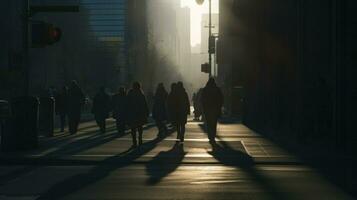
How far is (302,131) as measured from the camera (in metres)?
21.5

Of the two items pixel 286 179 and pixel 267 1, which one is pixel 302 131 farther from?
pixel 267 1

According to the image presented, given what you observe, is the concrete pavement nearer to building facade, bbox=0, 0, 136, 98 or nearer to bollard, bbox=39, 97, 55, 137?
bollard, bbox=39, 97, 55, 137

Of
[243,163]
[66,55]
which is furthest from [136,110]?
[66,55]

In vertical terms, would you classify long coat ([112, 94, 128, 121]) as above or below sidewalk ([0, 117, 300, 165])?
above

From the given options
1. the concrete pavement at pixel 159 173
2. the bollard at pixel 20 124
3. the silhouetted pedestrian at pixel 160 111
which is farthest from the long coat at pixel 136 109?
the silhouetted pedestrian at pixel 160 111

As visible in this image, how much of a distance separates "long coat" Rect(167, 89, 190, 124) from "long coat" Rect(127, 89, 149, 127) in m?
2.37

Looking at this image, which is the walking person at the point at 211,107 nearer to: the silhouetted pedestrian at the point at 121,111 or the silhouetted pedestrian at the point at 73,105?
the silhouetted pedestrian at the point at 121,111

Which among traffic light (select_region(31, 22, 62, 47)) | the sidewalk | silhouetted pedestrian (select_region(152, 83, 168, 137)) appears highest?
traffic light (select_region(31, 22, 62, 47))

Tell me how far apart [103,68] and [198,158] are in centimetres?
9273

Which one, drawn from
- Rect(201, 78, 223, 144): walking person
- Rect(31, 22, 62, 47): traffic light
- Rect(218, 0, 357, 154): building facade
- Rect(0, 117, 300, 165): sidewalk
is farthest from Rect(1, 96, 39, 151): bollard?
Rect(218, 0, 357, 154): building facade

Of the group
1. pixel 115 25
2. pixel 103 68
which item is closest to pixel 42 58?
pixel 103 68

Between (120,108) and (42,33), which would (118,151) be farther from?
(120,108)

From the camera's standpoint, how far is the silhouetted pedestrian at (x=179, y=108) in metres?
22.5

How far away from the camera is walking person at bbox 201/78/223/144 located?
21406mm
